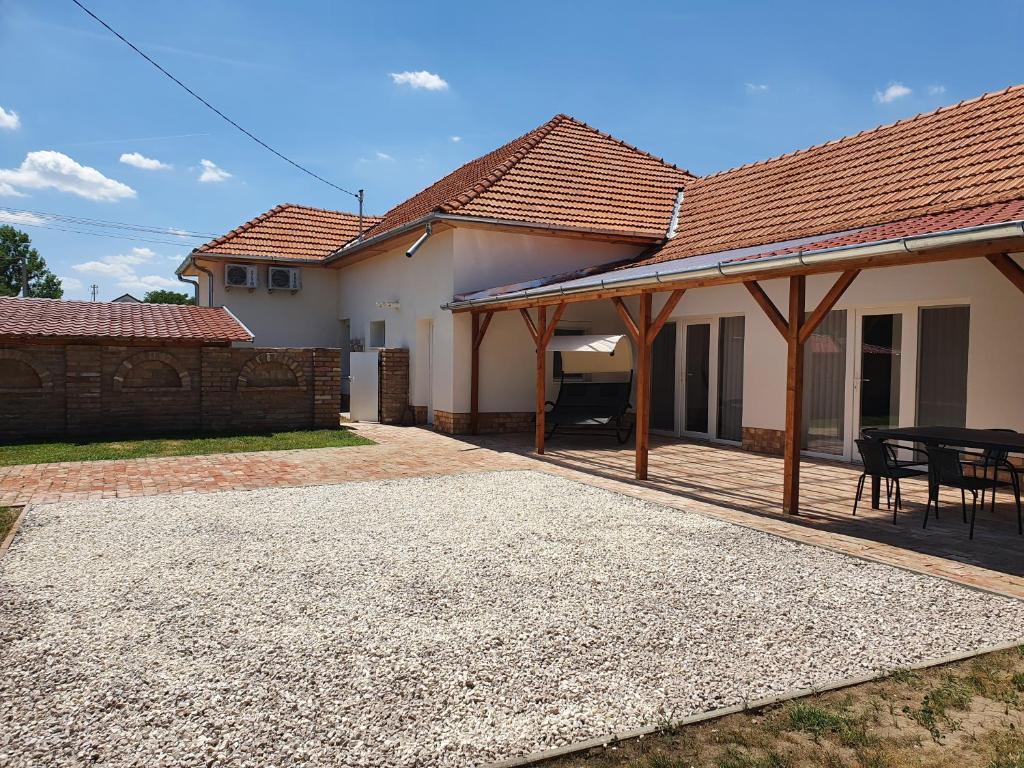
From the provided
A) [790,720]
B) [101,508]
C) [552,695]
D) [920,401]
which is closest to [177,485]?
[101,508]

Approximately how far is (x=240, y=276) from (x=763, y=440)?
12.8 m

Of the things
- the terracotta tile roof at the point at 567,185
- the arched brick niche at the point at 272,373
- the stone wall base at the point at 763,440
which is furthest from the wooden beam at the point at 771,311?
the arched brick niche at the point at 272,373

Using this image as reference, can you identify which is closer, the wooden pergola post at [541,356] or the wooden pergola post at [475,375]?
the wooden pergola post at [541,356]

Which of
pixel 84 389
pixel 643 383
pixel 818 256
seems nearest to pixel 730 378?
pixel 643 383

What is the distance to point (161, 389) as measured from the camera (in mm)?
12445

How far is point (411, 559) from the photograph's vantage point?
5301 mm

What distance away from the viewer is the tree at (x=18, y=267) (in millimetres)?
72062

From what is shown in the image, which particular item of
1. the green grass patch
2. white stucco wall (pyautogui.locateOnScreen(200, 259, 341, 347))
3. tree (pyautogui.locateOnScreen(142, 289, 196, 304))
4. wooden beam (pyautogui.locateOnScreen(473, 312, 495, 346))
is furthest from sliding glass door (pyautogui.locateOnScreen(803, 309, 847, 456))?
tree (pyautogui.locateOnScreen(142, 289, 196, 304))

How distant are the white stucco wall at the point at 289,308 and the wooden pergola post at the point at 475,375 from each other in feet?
24.4

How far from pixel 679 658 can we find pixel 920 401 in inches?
281

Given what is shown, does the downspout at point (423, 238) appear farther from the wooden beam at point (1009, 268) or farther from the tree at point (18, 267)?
the tree at point (18, 267)

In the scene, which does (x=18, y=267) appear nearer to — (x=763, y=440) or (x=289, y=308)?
(x=289, y=308)

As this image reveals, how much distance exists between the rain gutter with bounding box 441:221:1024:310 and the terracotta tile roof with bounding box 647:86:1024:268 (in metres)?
3.11

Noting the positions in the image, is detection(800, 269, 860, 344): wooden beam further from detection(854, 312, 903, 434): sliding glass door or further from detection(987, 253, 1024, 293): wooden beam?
detection(854, 312, 903, 434): sliding glass door
